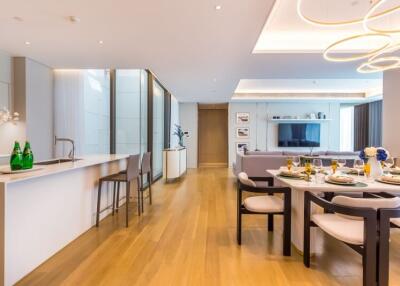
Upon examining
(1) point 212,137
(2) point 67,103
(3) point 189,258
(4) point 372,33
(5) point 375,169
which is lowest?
(3) point 189,258

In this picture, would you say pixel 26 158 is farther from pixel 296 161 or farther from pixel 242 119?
pixel 242 119

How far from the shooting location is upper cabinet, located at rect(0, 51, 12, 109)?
423cm

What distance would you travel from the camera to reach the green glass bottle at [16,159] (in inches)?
88.3

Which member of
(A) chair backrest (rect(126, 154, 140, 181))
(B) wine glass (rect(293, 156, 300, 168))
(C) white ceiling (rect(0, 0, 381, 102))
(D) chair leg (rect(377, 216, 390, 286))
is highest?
(C) white ceiling (rect(0, 0, 381, 102))

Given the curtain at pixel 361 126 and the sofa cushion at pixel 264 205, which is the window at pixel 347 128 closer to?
the curtain at pixel 361 126

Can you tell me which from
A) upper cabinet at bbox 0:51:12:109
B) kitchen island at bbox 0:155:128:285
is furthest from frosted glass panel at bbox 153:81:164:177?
kitchen island at bbox 0:155:128:285

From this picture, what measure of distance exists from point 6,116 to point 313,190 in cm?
473

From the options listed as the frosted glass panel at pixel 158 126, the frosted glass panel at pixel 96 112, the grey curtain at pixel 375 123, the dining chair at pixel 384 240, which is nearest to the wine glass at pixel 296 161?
the dining chair at pixel 384 240

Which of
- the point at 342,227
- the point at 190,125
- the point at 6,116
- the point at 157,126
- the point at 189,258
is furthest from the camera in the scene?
the point at 190,125

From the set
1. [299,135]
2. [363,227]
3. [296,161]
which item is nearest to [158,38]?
[296,161]

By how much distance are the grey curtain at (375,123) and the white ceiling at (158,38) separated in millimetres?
4569

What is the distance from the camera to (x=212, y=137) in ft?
34.8

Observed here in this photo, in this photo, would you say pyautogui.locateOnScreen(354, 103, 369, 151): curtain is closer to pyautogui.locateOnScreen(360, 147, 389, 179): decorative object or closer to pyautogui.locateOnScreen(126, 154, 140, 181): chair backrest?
pyautogui.locateOnScreen(360, 147, 389, 179): decorative object

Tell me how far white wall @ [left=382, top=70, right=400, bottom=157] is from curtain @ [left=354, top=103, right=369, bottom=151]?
5115 millimetres
